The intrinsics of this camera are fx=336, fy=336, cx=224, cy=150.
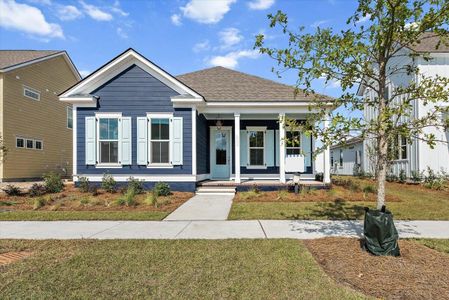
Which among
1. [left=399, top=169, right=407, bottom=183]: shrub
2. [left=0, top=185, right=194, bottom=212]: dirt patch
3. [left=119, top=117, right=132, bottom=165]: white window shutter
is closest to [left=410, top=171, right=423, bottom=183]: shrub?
[left=399, top=169, right=407, bottom=183]: shrub

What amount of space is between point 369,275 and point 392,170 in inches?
646

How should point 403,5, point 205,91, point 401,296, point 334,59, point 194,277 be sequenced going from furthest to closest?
point 205,91, point 334,59, point 403,5, point 194,277, point 401,296

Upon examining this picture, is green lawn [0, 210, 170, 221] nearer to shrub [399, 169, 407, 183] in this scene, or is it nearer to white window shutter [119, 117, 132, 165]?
white window shutter [119, 117, 132, 165]

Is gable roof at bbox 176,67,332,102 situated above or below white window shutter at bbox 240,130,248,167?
above

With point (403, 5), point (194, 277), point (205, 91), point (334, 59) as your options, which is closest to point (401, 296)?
point (194, 277)

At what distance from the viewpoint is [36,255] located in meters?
5.14

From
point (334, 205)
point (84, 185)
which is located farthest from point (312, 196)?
point (84, 185)

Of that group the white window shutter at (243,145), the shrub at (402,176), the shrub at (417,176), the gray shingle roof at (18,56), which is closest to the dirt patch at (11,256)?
the white window shutter at (243,145)

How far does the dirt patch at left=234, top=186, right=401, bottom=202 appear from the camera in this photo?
11.1 metres

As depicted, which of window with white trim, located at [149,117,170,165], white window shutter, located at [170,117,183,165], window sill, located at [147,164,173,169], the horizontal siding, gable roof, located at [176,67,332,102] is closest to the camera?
white window shutter, located at [170,117,183,165]

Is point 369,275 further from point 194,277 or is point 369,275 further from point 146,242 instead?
point 146,242

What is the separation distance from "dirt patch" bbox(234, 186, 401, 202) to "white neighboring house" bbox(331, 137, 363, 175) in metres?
10.7

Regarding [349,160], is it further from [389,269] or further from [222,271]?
[222,271]

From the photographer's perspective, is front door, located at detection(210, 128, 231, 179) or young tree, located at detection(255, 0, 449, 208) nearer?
young tree, located at detection(255, 0, 449, 208)
